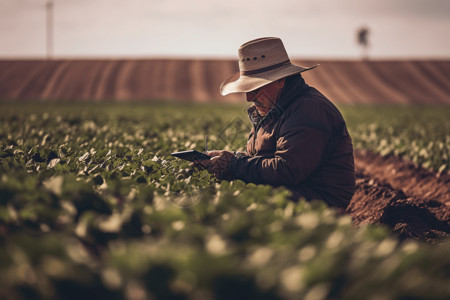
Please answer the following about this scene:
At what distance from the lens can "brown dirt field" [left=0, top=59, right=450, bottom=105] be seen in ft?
146

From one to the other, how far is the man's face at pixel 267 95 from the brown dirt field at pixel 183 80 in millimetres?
39346

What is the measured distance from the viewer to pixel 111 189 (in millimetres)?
2494

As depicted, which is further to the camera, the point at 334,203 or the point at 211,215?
the point at 334,203

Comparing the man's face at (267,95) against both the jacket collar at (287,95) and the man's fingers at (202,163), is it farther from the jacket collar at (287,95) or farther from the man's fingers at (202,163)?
the man's fingers at (202,163)

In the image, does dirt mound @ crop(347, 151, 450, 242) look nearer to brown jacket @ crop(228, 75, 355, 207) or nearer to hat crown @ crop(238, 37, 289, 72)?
brown jacket @ crop(228, 75, 355, 207)

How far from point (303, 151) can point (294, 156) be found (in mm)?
78

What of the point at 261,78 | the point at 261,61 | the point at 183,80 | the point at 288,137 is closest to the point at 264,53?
the point at 261,61

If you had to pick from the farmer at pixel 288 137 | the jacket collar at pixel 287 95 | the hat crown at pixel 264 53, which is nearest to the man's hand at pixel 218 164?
the farmer at pixel 288 137

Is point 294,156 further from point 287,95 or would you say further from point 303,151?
point 287,95

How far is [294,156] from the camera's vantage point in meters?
3.47

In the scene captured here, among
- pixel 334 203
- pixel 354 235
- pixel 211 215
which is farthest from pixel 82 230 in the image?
pixel 334 203

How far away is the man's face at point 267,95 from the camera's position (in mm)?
3943

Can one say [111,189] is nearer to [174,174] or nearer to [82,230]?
[82,230]

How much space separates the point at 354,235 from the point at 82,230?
3.89ft
